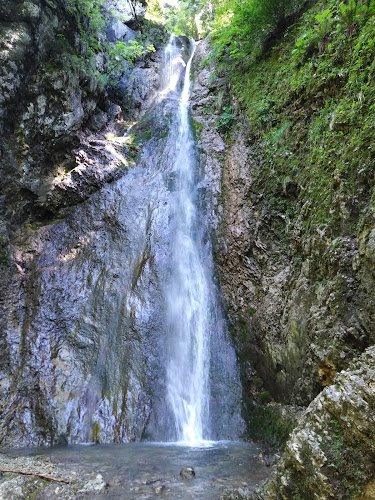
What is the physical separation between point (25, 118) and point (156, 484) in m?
8.34

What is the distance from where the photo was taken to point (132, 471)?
3.99 metres

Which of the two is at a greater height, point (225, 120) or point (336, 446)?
point (225, 120)

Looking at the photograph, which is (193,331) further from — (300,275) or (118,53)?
(118,53)

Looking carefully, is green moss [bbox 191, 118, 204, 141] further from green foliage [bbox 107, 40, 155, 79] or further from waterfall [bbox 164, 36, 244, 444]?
green foliage [bbox 107, 40, 155, 79]

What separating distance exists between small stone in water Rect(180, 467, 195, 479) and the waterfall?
1.70 meters

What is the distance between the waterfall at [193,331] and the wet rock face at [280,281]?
1.21ft

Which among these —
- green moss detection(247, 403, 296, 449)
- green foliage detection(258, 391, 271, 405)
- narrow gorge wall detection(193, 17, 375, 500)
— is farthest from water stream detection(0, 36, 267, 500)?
narrow gorge wall detection(193, 17, 375, 500)

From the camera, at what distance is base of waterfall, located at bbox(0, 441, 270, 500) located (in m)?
3.43

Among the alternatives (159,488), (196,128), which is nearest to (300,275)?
(159,488)

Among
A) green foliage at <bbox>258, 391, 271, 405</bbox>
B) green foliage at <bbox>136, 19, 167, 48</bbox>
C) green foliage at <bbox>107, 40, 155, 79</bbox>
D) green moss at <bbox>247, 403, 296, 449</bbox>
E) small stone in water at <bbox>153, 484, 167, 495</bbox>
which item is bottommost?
small stone in water at <bbox>153, 484, 167, 495</bbox>

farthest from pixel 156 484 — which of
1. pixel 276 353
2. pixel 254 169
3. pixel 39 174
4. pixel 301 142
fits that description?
pixel 39 174

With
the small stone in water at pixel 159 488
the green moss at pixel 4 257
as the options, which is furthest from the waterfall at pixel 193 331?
the green moss at pixel 4 257

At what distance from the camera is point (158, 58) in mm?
16734

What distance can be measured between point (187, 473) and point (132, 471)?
0.67 meters
